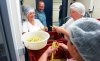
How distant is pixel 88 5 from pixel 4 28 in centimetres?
289

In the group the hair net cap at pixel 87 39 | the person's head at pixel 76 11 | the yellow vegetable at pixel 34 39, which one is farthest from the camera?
the person's head at pixel 76 11

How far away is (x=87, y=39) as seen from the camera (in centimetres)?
90

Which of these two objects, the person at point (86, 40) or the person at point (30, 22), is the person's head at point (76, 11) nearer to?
the person at point (30, 22)

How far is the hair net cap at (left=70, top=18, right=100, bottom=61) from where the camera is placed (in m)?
0.89

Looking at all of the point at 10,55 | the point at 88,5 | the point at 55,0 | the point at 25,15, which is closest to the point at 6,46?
the point at 10,55

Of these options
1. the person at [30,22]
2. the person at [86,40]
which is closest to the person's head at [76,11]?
the person at [30,22]

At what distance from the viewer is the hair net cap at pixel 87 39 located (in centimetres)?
89

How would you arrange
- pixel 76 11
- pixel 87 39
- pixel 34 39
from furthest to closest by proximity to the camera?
pixel 76 11
pixel 34 39
pixel 87 39

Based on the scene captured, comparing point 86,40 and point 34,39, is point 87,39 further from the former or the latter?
point 34,39

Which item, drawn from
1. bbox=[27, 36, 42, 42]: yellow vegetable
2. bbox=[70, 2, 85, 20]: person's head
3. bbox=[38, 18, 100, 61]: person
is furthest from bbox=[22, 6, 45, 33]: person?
bbox=[38, 18, 100, 61]: person

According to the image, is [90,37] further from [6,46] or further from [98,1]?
[98,1]

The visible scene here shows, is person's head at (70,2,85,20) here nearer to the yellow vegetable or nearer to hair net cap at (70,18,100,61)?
the yellow vegetable

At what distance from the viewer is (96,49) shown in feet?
2.95

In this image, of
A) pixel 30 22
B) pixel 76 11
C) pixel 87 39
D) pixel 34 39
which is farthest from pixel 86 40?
pixel 30 22
